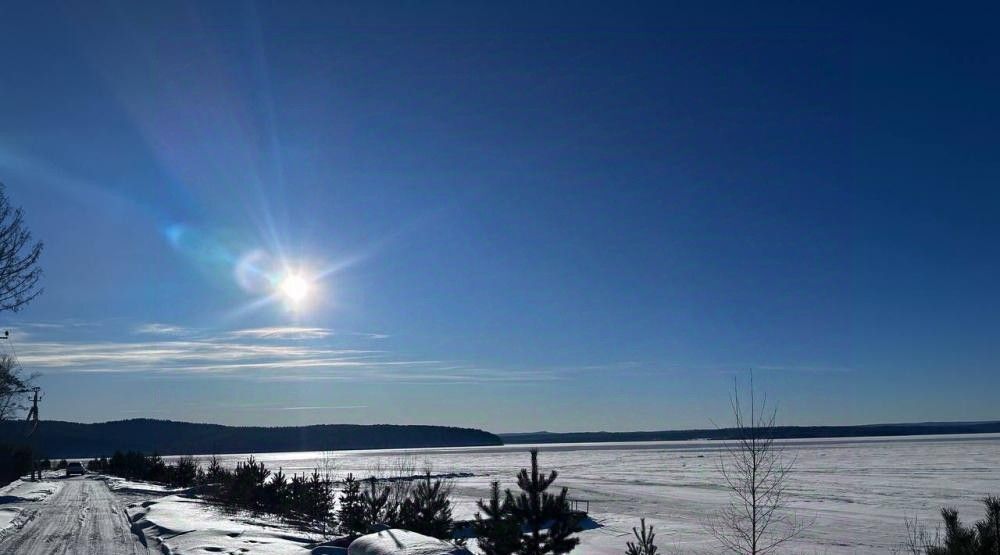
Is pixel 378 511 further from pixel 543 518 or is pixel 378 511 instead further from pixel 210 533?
pixel 543 518

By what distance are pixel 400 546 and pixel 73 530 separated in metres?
15.5

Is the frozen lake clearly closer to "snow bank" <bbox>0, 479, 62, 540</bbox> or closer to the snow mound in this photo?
"snow bank" <bbox>0, 479, 62, 540</bbox>

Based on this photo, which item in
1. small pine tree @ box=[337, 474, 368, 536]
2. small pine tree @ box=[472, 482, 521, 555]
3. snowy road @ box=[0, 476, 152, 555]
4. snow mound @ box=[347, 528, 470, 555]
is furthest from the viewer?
small pine tree @ box=[337, 474, 368, 536]

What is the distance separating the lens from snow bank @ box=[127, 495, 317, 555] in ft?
53.3

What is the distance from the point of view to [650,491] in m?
50.8

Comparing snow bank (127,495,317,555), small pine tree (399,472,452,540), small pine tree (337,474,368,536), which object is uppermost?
small pine tree (399,472,452,540)

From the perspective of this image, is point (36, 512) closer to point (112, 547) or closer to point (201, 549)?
point (112, 547)

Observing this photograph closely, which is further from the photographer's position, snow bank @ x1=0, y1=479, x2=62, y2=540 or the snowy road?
snow bank @ x1=0, y1=479, x2=62, y2=540

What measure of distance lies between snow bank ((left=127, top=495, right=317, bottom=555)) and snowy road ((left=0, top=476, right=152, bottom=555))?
1.80ft

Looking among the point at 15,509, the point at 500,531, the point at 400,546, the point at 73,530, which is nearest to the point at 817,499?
the point at 73,530

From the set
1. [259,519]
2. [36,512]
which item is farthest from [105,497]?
[259,519]

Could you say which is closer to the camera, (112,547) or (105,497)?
(112,547)

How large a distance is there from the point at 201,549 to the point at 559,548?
30.0ft

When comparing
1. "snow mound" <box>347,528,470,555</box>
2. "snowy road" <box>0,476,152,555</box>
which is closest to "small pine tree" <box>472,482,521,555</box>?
"snow mound" <box>347,528,470,555</box>
